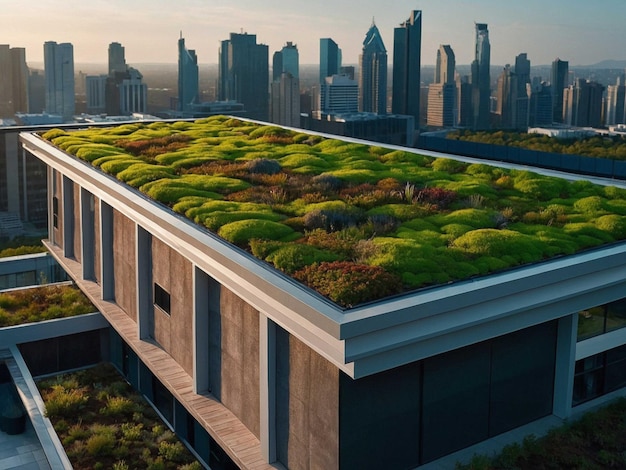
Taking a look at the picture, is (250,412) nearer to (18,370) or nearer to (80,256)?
(18,370)

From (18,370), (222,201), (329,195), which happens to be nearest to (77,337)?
(18,370)

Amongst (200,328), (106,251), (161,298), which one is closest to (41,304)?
(106,251)

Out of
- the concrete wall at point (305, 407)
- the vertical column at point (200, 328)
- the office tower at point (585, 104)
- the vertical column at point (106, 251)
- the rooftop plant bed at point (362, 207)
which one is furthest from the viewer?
the office tower at point (585, 104)

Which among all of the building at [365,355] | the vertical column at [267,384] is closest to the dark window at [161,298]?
the building at [365,355]

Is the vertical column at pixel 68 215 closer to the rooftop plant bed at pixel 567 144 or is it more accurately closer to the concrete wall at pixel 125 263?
the concrete wall at pixel 125 263

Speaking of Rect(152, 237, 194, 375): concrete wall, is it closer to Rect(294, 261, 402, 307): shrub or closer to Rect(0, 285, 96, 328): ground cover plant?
Rect(294, 261, 402, 307): shrub
